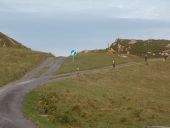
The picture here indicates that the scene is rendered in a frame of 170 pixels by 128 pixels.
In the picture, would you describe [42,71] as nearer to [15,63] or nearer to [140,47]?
[15,63]

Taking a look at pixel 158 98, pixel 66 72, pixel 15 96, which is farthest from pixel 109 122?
pixel 66 72

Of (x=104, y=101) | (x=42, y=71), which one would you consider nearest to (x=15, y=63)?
(x=42, y=71)

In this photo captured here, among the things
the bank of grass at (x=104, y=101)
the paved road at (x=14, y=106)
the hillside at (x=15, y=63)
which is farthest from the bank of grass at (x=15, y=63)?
the bank of grass at (x=104, y=101)

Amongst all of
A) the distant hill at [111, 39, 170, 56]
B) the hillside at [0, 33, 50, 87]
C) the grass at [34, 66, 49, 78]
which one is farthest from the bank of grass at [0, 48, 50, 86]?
the distant hill at [111, 39, 170, 56]

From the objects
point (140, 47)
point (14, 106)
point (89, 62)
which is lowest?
point (14, 106)

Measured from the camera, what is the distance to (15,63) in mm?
85125

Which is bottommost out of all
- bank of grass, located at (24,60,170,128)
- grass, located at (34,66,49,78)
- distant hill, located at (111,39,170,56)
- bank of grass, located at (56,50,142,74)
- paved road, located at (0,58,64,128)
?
bank of grass, located at (24,60,170,128)

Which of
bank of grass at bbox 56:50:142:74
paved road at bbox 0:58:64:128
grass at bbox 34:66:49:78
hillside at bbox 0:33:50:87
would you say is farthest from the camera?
bank of grass at bbox 56:50:142:74

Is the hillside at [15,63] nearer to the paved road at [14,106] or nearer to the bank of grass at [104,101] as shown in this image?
the paved road at [14,106]

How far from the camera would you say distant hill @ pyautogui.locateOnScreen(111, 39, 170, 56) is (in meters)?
136

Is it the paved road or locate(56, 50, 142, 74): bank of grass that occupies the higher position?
locate(56, 50, 142, 74): bank of grass

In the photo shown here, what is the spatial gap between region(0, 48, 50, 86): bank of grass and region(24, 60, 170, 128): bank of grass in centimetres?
1081

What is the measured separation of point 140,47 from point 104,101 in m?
92.8

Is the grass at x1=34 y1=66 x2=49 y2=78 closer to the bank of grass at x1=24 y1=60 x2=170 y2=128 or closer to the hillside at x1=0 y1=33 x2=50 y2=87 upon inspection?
the hillside at x1=0 y1=33 x2=50 y2=87
